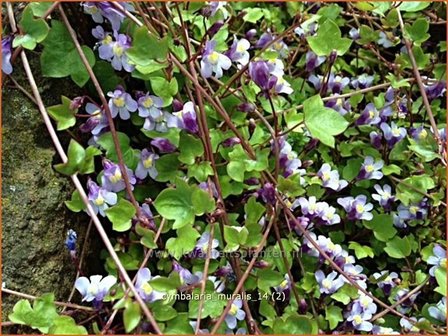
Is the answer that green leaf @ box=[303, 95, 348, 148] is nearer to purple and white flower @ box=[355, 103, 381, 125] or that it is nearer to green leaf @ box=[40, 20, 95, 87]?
purple and white flower @ box=[355, 103, 381, 125]

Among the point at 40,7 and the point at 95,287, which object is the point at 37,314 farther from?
the point at 40,7

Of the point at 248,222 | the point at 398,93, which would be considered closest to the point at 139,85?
the point at 248,222

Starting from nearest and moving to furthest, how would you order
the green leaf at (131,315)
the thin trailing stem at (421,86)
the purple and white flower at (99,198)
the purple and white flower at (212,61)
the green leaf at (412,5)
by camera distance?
the green leaf at (131,315) < the purple and white flower at (99,198) < the purple and white flower at (212,61) < the thin trailing stem at (421,86) < the green leaf at (412,5)

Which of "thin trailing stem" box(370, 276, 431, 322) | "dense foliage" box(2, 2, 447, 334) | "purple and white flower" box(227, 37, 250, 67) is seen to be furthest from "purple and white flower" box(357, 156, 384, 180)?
"purple and white flower" box(227, 37, 250, 67)

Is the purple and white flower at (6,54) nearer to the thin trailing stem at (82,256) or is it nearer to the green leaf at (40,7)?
the green leaf at (40,7)

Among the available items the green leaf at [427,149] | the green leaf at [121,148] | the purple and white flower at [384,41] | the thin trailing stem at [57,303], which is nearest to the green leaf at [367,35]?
the purple and white flower at [384,41]

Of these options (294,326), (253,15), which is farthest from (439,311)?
(253,15)

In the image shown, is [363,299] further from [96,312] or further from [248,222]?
[96,312]
